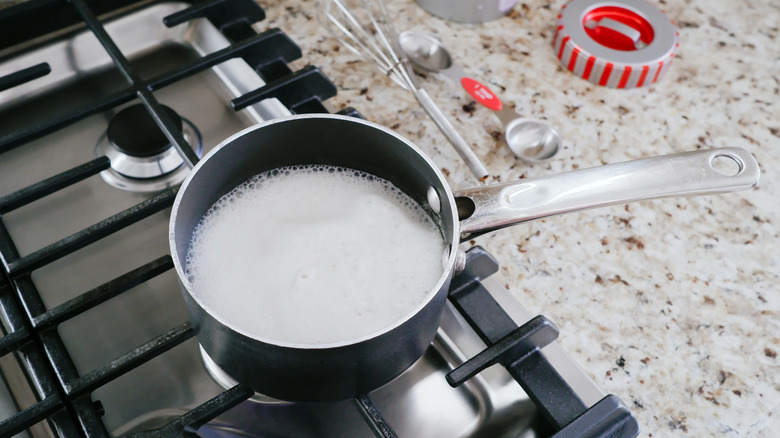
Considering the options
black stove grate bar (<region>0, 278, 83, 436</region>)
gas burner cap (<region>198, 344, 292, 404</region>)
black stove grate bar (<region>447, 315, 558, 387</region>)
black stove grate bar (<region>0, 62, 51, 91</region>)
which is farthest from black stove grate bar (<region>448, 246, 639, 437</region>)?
black stove grate bar (<region>0, 62, 51, 91</region>)

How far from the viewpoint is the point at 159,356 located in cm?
48

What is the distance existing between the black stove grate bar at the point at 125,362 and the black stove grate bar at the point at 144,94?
4.9 inches

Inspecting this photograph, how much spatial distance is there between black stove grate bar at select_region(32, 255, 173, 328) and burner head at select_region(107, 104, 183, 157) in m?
0.13

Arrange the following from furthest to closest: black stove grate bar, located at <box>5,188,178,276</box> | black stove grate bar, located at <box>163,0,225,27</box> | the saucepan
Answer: black stove grate bar, located at <box>163,0,225,27</box> → black stove grate bar, located at <box>5,188,178,276</box> → the saucepan

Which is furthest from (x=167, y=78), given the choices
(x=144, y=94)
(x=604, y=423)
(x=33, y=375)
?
(x=604, y=423)

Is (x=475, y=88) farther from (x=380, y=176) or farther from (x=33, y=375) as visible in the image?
(x=33, y=375)

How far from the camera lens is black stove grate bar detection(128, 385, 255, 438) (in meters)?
0.41

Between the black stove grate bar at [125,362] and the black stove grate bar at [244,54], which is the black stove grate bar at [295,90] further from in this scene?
the black stove grate bar at [125,362]

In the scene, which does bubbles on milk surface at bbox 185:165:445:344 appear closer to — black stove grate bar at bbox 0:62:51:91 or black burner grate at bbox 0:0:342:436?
black burner grate at bbox 0:0:342:436

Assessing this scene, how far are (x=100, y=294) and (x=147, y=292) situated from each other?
0.17 ft

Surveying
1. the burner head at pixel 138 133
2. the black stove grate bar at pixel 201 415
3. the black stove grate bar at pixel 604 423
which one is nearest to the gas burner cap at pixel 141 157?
the burner head at pixel 138 133

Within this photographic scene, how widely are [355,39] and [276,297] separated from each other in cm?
35

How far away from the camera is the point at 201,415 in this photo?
42 centimetres

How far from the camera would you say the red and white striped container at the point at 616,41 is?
69 cm
